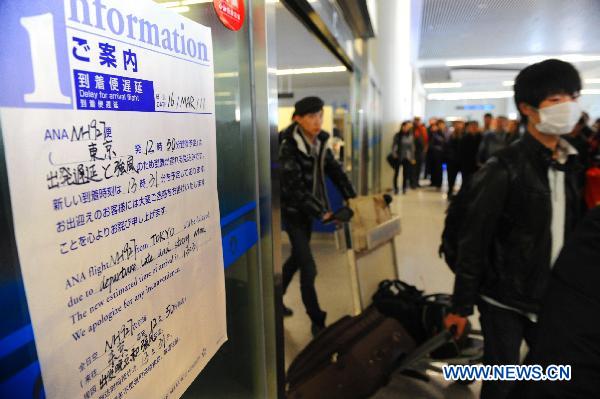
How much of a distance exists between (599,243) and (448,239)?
3.69 feet

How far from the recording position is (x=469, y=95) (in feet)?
89.5

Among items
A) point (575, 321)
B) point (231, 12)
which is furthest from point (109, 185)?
point (575, 321)

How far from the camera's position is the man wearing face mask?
1535 mm

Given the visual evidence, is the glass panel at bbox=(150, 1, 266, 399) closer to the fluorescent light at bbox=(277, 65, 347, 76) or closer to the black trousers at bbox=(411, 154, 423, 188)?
the black trousers at bbox=(411, 154, 423, 188)

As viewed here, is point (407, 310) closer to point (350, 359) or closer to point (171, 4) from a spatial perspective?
point (350, 359)

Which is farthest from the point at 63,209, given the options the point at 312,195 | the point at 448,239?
the point at 312,195

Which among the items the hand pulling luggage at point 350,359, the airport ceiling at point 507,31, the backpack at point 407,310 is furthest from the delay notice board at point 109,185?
the airport ceiling at point 507,31

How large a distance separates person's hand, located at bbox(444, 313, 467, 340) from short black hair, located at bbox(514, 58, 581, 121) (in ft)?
2.91

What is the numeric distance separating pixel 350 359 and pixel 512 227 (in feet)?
3.19

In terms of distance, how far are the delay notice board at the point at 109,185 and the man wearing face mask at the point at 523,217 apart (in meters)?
1.08

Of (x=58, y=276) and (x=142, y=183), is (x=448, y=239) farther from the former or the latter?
(x=58, y=276)

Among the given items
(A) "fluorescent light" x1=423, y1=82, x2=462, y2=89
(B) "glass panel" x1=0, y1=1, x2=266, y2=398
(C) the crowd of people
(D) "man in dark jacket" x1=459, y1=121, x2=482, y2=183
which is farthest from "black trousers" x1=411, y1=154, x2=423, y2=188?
(A) "fluorescent light" x1=423, y1=82, x2=462, y2=89

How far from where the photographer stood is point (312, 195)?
9.53 ft

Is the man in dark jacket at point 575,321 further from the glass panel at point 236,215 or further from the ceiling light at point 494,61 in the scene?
the ceiling light at point 494,61
